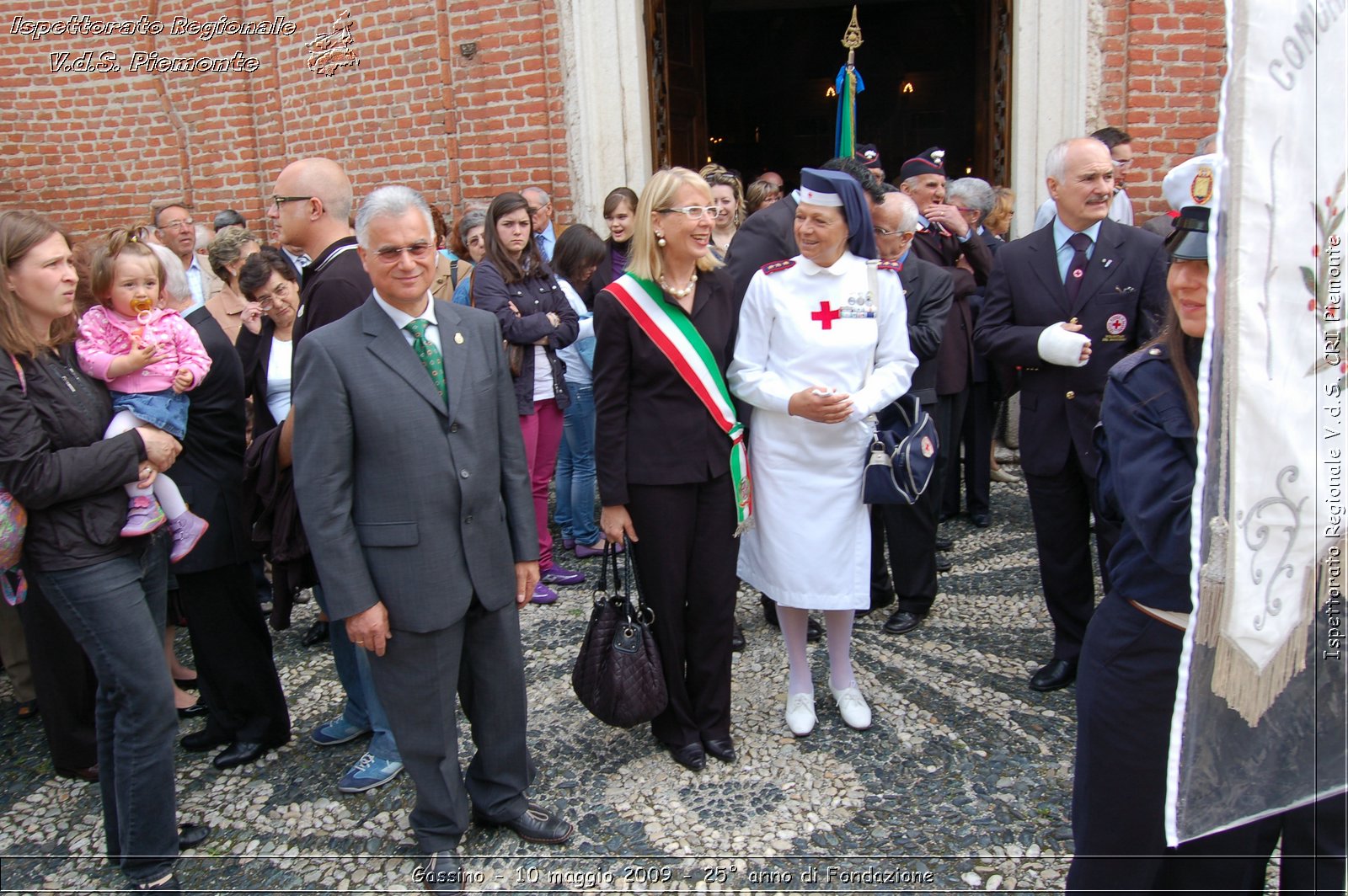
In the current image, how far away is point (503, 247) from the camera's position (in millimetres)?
5398

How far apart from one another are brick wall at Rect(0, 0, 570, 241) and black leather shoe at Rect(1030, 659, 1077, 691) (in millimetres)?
5349

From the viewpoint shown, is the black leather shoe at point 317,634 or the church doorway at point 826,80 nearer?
the black leather shoe at point 317,634

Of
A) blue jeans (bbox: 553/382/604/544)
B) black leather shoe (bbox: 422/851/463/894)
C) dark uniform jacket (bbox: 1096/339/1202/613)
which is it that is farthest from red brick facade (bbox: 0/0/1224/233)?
black leather shoe (bbox: 422/851/463/894)

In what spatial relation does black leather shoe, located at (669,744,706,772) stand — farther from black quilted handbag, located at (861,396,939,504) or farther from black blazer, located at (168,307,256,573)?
black blazer, located at (168,307,256,573)

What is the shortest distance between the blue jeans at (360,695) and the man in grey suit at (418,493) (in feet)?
2.01

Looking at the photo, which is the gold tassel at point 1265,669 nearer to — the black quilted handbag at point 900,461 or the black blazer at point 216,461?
the black quilted handbag at point 900,461

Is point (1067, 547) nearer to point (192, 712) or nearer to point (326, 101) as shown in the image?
point (192, 712)

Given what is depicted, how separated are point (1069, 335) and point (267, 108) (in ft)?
25.3

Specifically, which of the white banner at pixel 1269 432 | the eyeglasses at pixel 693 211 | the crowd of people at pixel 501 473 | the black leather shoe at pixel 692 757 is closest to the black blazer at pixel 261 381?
the crowd of people at pixel 501 473

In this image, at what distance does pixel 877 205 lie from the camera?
4.63 m

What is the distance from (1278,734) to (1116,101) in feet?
20.5

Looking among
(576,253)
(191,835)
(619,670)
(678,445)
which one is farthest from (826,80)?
(191,835)

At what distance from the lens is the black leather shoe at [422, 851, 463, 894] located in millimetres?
2992

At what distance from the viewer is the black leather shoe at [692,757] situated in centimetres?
359
